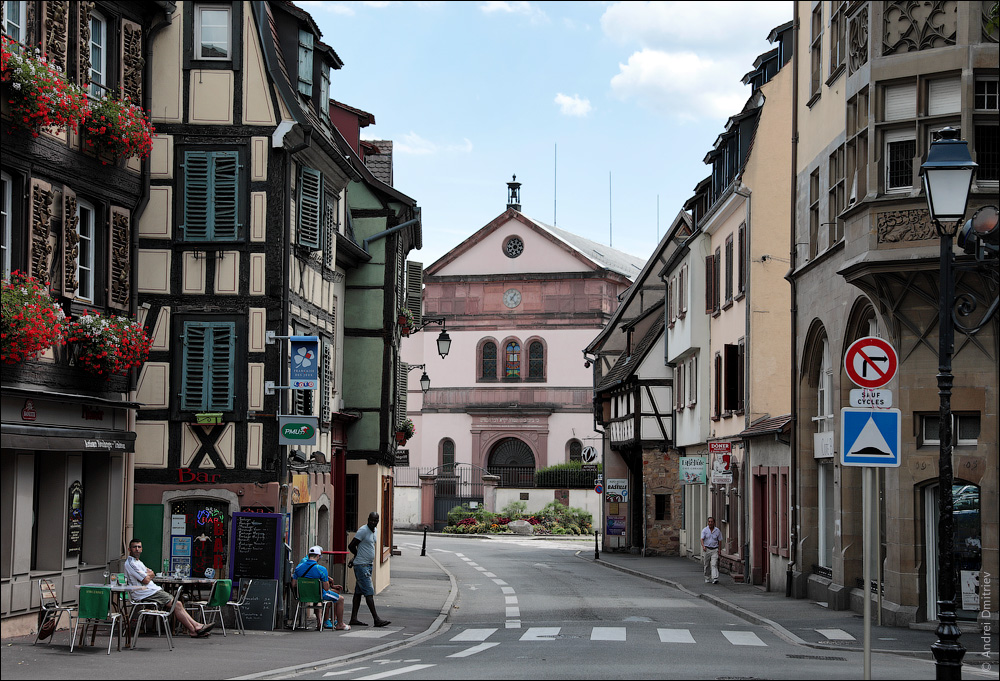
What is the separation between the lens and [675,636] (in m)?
18.5

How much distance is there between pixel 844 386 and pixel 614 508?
79.9 ft

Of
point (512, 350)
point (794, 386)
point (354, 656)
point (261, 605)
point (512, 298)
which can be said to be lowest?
point (354, 656)

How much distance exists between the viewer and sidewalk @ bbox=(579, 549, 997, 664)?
17219 mm

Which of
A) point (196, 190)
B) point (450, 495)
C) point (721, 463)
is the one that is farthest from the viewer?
point (450, 495)

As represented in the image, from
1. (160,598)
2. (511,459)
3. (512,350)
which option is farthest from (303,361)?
(512,350)

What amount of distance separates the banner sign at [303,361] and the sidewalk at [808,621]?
800 cm

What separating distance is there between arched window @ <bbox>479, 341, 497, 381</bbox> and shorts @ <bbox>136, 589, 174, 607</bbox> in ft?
178

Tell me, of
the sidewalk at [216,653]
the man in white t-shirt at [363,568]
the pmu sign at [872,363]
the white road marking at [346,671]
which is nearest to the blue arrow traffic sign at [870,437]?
the pmu sign at [872,363]

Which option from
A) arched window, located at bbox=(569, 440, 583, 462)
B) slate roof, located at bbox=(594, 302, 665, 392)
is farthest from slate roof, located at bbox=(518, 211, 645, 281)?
slate roof, located at bbox=(594, 302, 665, 392)

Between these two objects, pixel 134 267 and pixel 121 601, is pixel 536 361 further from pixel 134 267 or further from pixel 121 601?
pixel 121 601

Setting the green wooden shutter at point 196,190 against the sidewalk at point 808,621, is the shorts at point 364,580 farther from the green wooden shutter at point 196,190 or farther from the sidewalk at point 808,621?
the sidewalk at point 808,621

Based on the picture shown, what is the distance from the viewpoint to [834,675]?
1336 centimetres

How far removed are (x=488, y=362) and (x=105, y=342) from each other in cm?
5423

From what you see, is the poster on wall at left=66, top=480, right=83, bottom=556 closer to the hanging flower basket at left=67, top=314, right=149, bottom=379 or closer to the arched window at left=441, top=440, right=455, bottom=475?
the hanging flower basket at left=67, top=314, right=149, bottom=379
